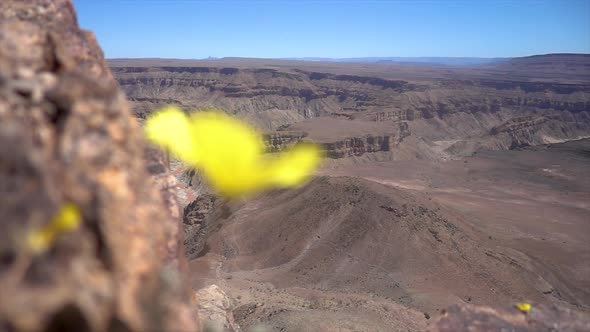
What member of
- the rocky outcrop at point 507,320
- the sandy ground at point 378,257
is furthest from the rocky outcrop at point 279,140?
the rocky outcrop at point 507,320

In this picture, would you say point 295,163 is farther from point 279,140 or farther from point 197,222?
point 197,222

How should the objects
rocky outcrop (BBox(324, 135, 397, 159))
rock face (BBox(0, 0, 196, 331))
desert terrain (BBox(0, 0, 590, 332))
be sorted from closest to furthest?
rock face (BBox(0, 0, 196, 331)) < desert terrain (BBox(0, 0, 590, 332)) < rocky outcrop (BBox(324, 135, 397, 159))

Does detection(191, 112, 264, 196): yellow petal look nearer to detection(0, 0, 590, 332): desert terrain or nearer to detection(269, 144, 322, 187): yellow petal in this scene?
detection(0, 0, 590, 332): desert terrain

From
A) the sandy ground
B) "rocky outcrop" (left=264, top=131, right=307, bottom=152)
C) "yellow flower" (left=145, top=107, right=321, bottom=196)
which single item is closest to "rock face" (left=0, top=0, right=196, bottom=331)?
the sandy ground

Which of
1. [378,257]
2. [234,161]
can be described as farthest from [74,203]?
[234,161]

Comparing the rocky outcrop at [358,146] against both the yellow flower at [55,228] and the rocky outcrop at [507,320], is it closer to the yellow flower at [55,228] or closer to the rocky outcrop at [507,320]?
the rocky outcrop at [507,320]

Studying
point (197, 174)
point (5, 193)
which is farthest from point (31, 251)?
point (197, 174)
